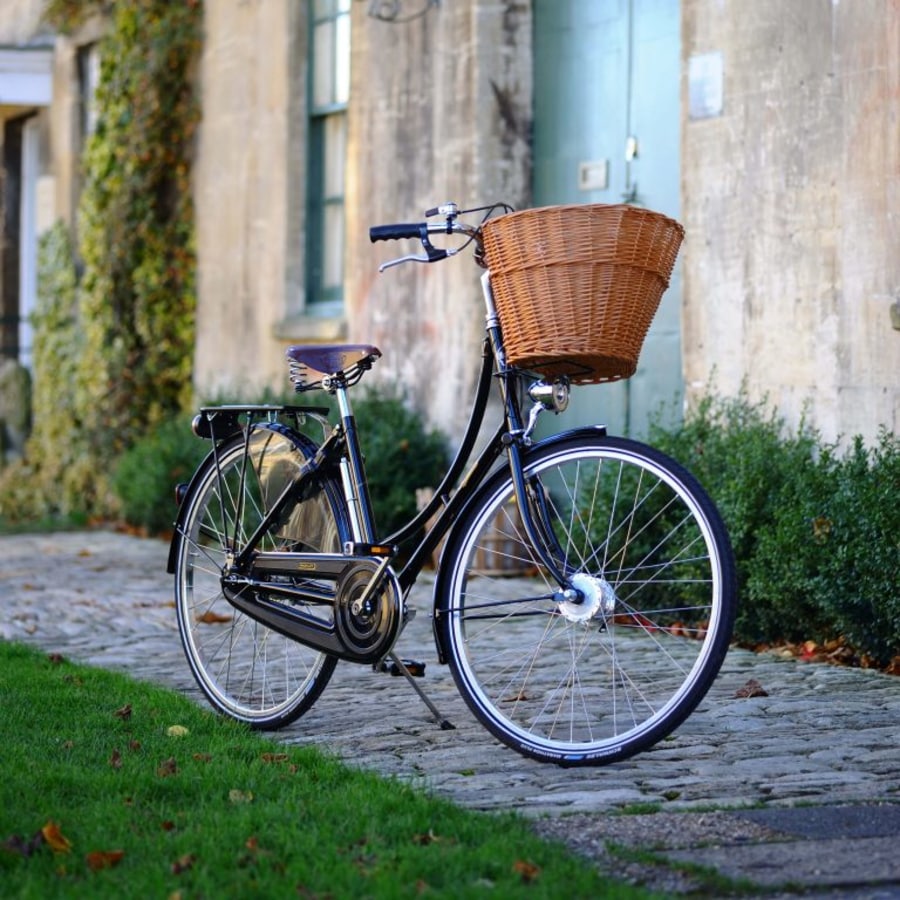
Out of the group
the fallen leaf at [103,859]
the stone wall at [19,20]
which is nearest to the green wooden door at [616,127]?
the fallen leaf at [103,859]

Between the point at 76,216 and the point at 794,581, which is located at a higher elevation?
the point at 76,216

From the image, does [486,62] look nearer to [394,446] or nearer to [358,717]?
[394,446]

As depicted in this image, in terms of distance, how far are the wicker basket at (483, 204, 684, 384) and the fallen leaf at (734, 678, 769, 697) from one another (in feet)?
5.45

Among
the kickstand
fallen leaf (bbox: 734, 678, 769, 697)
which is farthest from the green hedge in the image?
the kickstand

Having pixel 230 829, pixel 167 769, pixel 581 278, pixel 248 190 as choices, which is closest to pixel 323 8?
pixel 248 190

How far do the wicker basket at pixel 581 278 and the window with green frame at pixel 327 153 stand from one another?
25.0 feet

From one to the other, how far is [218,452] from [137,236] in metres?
8.87

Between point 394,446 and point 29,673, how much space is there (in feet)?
14.1

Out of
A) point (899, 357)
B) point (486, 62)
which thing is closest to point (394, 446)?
point (486, 62)

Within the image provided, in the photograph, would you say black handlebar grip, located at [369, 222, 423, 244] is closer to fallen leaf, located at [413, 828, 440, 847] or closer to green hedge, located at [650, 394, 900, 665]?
fallen leaf, located at [413, 828, 440, 847]

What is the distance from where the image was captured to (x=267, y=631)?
5547 mm

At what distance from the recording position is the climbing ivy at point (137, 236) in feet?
45.4

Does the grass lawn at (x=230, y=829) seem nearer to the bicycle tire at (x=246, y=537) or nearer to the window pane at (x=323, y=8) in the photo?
the bicycle tire at (x=246, y=537)

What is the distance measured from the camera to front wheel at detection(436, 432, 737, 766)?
4371 millimetres
